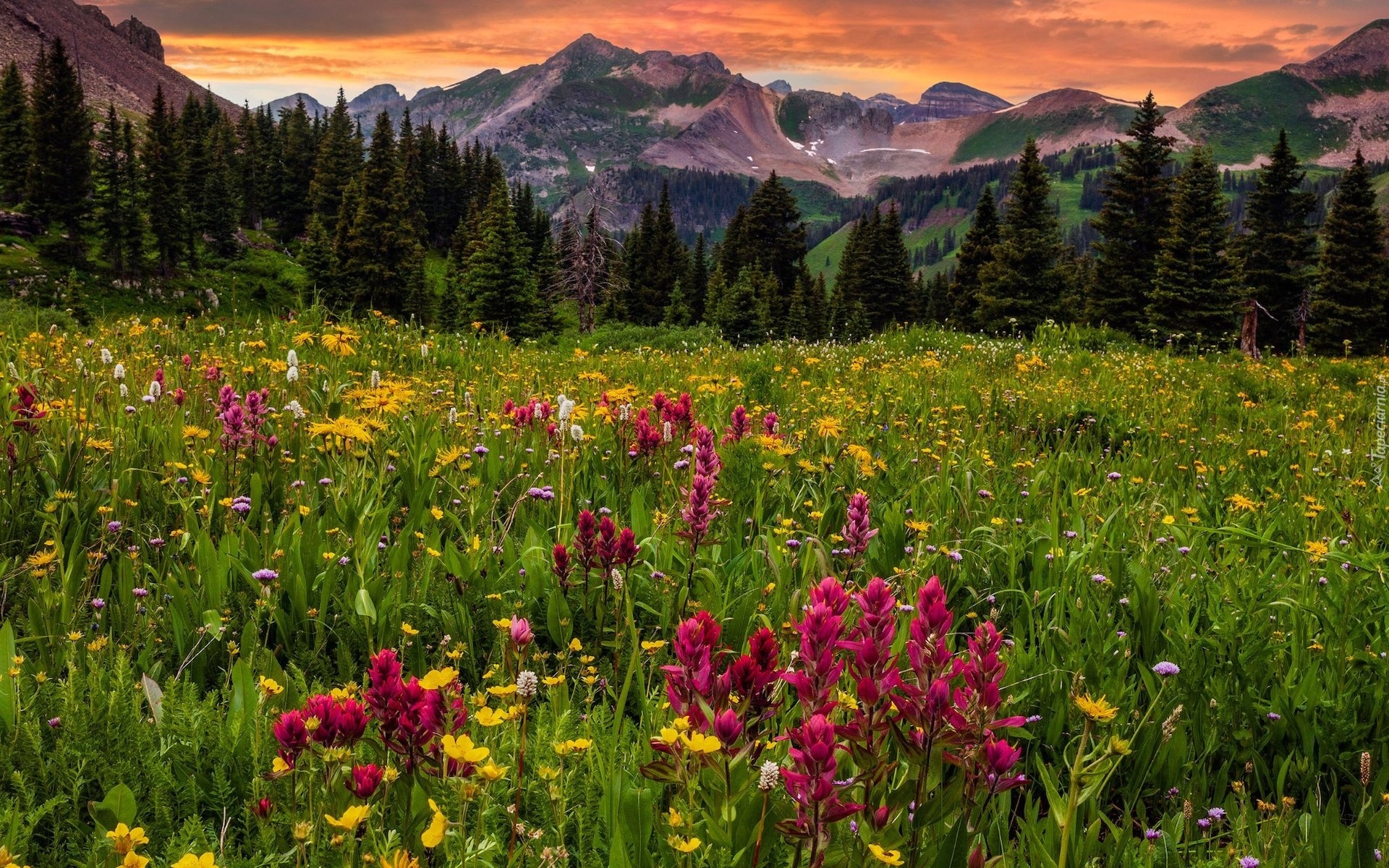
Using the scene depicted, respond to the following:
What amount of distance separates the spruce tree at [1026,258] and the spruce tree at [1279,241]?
54.4 feet

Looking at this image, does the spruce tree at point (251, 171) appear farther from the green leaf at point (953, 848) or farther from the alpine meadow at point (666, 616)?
the green leaf at point (953, 848)

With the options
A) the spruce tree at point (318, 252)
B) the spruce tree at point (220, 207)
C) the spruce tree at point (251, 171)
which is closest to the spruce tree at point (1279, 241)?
the spruce tree at point (318, 252)

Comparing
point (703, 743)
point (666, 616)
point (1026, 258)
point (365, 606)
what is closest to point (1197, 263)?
point (1026, 258)

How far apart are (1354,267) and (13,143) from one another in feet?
411

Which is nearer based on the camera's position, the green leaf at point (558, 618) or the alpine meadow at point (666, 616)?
the alpine meadow at point (666, 616)

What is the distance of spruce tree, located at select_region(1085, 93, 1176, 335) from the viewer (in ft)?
161

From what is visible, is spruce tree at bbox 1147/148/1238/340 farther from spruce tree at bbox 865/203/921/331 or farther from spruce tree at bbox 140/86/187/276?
spruce tree at bbox 140/86/187/276

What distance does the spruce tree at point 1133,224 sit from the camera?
161 ft

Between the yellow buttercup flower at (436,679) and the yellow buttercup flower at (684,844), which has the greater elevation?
the yellow buttercup flower at (436,679)

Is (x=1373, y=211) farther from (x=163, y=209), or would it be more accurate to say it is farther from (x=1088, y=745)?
(x=163, y=209)

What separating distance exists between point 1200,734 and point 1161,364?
36.9ft

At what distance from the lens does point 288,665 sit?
9.32 ft

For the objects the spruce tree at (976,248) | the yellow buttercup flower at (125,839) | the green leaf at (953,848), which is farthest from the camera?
the spruce tree at (976,248)

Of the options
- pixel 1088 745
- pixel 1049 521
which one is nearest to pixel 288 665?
pixel 1088 745
